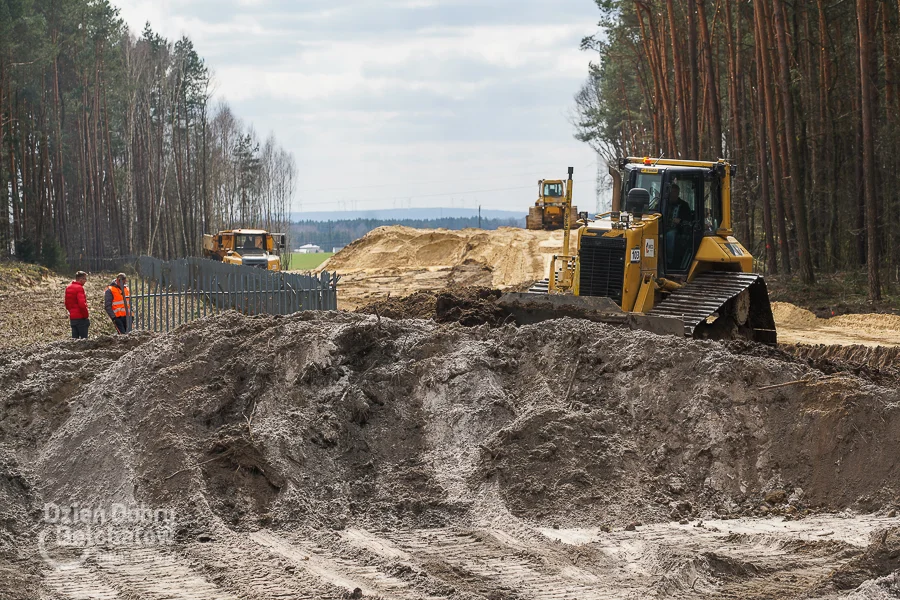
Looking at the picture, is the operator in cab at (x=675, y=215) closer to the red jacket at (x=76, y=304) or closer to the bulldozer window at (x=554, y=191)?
the red jacket at (x=76, y=304)

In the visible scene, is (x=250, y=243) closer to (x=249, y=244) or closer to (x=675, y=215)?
(x=249, y=244)

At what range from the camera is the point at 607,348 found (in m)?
9.27

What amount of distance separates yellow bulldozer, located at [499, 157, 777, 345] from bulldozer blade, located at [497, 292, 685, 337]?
1cm

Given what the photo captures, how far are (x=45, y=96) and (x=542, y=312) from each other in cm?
3886

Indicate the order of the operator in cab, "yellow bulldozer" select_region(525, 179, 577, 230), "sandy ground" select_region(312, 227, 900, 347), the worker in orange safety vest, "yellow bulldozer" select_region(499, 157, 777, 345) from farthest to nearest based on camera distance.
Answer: "yellow bulldozer" select_region(525, 179, 577, 230) < "sandy ground" select_region(312, 227, 900, 347) < the worker in orange safety vest < the operator in cab < "yellow bulldozer" select_region(499, 157, 777, 345)

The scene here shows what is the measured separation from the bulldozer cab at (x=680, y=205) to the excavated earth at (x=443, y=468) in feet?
12.1

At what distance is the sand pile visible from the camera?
29.5m

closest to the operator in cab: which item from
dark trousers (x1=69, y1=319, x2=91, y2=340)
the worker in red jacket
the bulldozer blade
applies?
the bulldozer blade

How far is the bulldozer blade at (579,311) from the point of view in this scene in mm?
11070

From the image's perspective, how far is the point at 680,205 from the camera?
509 inches

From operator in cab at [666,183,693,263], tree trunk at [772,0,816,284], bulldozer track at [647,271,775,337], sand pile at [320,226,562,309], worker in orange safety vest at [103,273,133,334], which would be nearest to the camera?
bulldozer track at [647,271,775,337]

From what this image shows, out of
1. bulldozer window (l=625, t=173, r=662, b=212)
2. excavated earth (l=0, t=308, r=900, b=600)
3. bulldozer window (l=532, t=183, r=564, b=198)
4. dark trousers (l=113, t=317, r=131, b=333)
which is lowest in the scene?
excavated earth (l=0, t=308, r=900, b=600)

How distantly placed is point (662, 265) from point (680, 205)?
0.85m

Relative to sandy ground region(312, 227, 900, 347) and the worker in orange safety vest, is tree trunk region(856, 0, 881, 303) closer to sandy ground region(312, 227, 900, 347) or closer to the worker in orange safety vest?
sandy ground region(312, 227, 900, 347)
